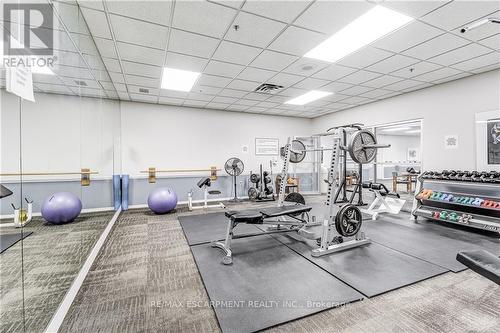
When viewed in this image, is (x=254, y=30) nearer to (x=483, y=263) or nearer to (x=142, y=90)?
(x=483, y=263)

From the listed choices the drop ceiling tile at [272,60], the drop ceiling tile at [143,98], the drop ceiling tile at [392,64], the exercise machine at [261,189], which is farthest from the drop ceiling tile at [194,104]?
the drop ceiling tile at [392,64]

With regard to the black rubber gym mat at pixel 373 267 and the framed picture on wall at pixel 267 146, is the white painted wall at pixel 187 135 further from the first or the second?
the black rubber gym mat at pixel 373 267

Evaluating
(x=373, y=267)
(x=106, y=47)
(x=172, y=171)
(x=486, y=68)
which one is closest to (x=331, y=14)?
(x=373, y=267)

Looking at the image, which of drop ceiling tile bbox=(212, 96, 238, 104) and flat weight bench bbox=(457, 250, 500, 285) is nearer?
flat weight bench bbox=(457, 250, 500, 285)

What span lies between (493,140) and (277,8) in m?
4.56

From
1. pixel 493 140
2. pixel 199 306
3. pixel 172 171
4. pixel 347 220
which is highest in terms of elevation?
pixel 493 140

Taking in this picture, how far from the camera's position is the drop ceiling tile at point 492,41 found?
308cm

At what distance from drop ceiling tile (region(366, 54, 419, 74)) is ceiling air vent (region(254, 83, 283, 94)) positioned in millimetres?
1824

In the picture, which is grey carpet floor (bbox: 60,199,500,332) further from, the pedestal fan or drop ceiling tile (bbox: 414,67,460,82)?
the pedestal fan

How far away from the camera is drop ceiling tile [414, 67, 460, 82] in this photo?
415 cm

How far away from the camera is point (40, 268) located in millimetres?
2629

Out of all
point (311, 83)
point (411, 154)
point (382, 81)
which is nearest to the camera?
point (382, 81)

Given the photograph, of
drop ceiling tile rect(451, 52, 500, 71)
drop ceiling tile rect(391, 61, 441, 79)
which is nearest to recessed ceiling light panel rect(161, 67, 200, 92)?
drop ceiling tile rect(391, 61, 441, 79)

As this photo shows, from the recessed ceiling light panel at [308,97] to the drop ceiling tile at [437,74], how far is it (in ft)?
5.91
